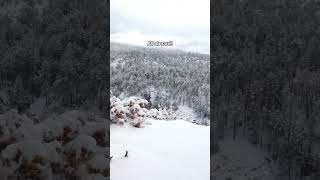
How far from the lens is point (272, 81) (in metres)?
2.80

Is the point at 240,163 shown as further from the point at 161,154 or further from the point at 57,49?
the point at 57,49

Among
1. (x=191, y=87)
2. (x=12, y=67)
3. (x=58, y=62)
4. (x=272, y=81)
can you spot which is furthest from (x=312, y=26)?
(x=12, y=67)

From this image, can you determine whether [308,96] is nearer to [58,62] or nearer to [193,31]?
[193,31]

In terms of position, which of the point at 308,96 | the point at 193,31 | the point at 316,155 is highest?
the point at 193,31

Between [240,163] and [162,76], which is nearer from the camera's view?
[240,163]

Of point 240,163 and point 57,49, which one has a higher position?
point 57,49

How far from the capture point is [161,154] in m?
2.86

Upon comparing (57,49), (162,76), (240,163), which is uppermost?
(57,49)

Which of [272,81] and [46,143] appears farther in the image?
[272,81]

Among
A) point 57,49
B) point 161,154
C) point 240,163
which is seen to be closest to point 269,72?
point 240,163

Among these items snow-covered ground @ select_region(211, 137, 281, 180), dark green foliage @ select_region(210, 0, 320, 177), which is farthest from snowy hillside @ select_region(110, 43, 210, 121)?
snow-covered ground @ select_region(211, 137, 281, 180)

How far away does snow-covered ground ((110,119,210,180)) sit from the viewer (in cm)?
282

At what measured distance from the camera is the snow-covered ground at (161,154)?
2824mm

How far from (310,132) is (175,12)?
1.11m
